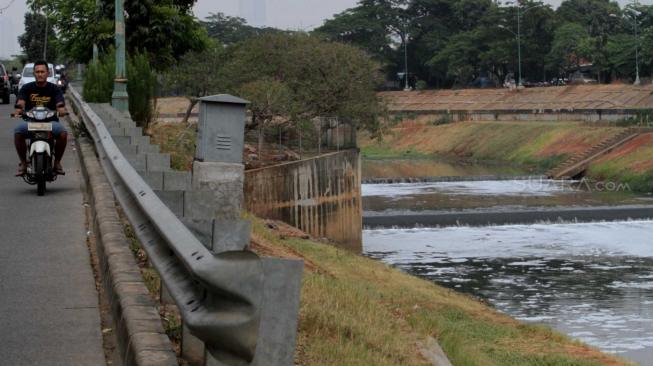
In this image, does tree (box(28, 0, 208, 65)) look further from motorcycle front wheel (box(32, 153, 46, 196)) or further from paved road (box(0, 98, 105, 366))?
paved road (box(0, 98, 105, 366))

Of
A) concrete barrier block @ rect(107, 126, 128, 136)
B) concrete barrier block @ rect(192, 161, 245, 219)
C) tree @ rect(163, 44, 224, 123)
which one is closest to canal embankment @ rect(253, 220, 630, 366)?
concrete barrier block @ rect(192, 161, 245, 219)

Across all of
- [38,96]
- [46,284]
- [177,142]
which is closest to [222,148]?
[46,284]

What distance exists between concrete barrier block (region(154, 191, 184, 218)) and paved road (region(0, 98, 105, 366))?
91 cm

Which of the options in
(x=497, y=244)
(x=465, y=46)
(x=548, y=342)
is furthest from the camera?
(x=465, y=46)

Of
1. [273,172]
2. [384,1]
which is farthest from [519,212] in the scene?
[384,1]

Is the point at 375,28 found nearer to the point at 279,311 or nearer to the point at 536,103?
the point at 536,103

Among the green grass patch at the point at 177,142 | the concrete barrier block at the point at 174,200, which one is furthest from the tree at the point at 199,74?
the concrete barrier block at the point at 174,200

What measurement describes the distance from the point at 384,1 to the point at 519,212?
89.3 m

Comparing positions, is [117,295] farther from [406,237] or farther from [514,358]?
[406,237]

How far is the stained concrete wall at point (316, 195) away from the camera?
43188 mm

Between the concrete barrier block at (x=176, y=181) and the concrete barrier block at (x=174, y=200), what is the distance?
145cm

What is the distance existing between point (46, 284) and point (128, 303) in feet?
9.15

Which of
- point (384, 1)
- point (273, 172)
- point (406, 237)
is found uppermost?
point (384, 1)

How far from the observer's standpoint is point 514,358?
17.6m
